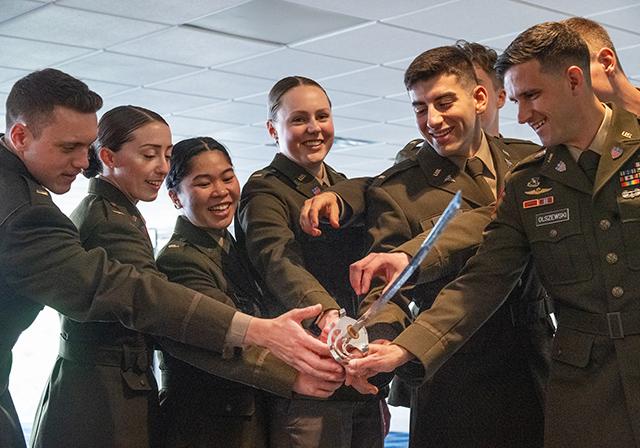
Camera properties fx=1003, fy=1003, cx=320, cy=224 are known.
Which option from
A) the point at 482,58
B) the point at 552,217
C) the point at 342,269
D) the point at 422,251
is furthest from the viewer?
the point at 482,58

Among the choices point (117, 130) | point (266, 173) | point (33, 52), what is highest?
point (33, 52)

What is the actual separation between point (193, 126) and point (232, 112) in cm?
70

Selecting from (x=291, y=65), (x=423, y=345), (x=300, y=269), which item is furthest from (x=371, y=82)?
(x=423, y=345)

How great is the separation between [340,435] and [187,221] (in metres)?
0.80

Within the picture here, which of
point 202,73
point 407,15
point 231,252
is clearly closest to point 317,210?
point 231,252

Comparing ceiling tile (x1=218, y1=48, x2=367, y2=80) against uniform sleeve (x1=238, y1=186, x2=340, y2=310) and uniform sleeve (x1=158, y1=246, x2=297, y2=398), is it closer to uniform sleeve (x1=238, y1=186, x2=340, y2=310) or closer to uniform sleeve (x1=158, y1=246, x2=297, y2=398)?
uniform sleeve (x1=238, y1=186, x2=340, y2=310)

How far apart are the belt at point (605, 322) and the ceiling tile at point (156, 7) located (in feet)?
11.8

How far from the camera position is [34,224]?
7.91 ft

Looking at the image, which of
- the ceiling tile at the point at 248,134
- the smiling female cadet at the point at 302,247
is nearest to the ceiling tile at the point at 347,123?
the ceiling tile at the point at 248,134

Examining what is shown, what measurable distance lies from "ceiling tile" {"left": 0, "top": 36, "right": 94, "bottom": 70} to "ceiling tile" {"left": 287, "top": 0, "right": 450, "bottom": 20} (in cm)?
166

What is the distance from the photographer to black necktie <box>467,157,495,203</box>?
2811mm

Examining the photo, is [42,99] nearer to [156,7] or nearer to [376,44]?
[156,7]

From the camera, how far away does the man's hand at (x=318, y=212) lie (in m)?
2.73

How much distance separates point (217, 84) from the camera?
7348 millimetres
